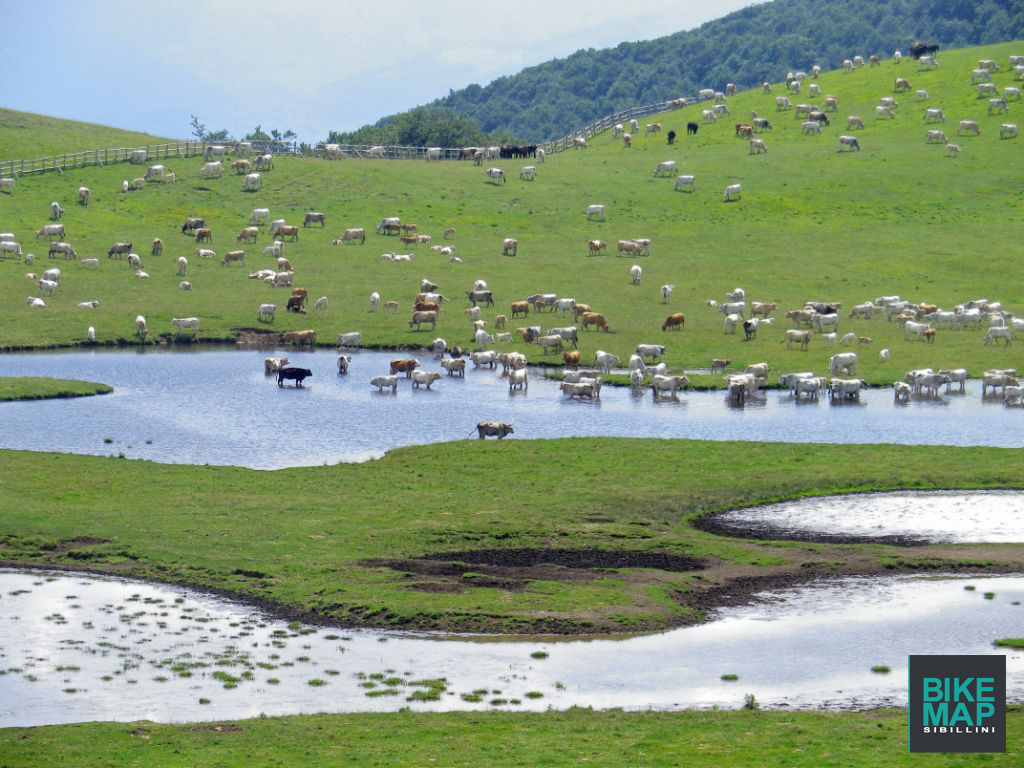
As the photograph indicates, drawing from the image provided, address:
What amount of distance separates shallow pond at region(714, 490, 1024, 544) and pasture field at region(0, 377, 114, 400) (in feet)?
102

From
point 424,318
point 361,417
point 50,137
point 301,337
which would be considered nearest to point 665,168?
point 424,318

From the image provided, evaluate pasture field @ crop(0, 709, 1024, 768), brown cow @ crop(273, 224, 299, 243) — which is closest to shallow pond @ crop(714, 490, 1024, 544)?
pasture field @ crop(0, 709, 1024, 768)

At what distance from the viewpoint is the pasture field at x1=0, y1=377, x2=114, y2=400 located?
62.2m

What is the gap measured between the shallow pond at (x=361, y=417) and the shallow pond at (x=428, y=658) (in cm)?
1759

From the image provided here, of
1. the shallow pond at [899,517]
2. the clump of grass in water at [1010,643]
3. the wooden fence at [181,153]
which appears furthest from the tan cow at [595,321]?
the wooden fence at [181,153]

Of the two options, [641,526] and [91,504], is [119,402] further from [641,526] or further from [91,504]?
[641,526]

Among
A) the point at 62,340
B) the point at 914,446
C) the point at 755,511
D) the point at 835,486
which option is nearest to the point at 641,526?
the point at 755,511

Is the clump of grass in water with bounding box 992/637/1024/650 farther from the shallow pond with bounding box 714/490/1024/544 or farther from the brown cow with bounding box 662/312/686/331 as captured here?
the brown cow with bounding box 662/312/686/331

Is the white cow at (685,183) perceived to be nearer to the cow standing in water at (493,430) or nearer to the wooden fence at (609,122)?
the wooden fence at (609,122)

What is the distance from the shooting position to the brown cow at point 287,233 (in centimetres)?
9981

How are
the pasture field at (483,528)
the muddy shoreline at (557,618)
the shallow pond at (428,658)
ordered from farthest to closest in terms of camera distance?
the pasture field at (483,528), the muddy shoreline at (557,618), the shallow pond at (428,658)

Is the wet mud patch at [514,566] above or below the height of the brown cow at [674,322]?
below

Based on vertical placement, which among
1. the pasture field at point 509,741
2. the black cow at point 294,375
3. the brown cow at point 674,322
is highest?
the brown cow at point 674,322

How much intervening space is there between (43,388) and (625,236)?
166 ft
